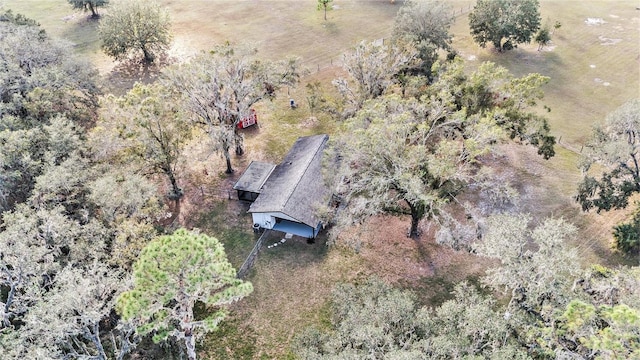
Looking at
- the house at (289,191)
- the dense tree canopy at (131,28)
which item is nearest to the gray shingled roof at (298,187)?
the house at (289,191)

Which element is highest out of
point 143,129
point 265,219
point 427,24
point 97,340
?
point 427,24

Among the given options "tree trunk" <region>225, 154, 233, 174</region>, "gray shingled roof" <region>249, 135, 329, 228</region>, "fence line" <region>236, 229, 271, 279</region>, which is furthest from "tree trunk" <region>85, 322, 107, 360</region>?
"tree trunk" <region>225, 154, 233, 174</region>

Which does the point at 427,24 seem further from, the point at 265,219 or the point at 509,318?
the point at 509,318

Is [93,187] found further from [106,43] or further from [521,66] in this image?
[521,66]

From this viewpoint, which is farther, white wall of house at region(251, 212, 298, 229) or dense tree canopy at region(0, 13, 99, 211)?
white wall of house at region(251, 212, 298, 229)

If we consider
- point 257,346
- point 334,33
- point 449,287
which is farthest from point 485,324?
point 334,33

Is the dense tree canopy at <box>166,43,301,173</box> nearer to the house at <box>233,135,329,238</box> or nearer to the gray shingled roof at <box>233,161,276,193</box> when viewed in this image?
the gray shingled roof at <box>233,161,276,193</box>

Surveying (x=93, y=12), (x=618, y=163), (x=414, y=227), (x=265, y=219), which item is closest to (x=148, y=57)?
(x=93, y=12)
